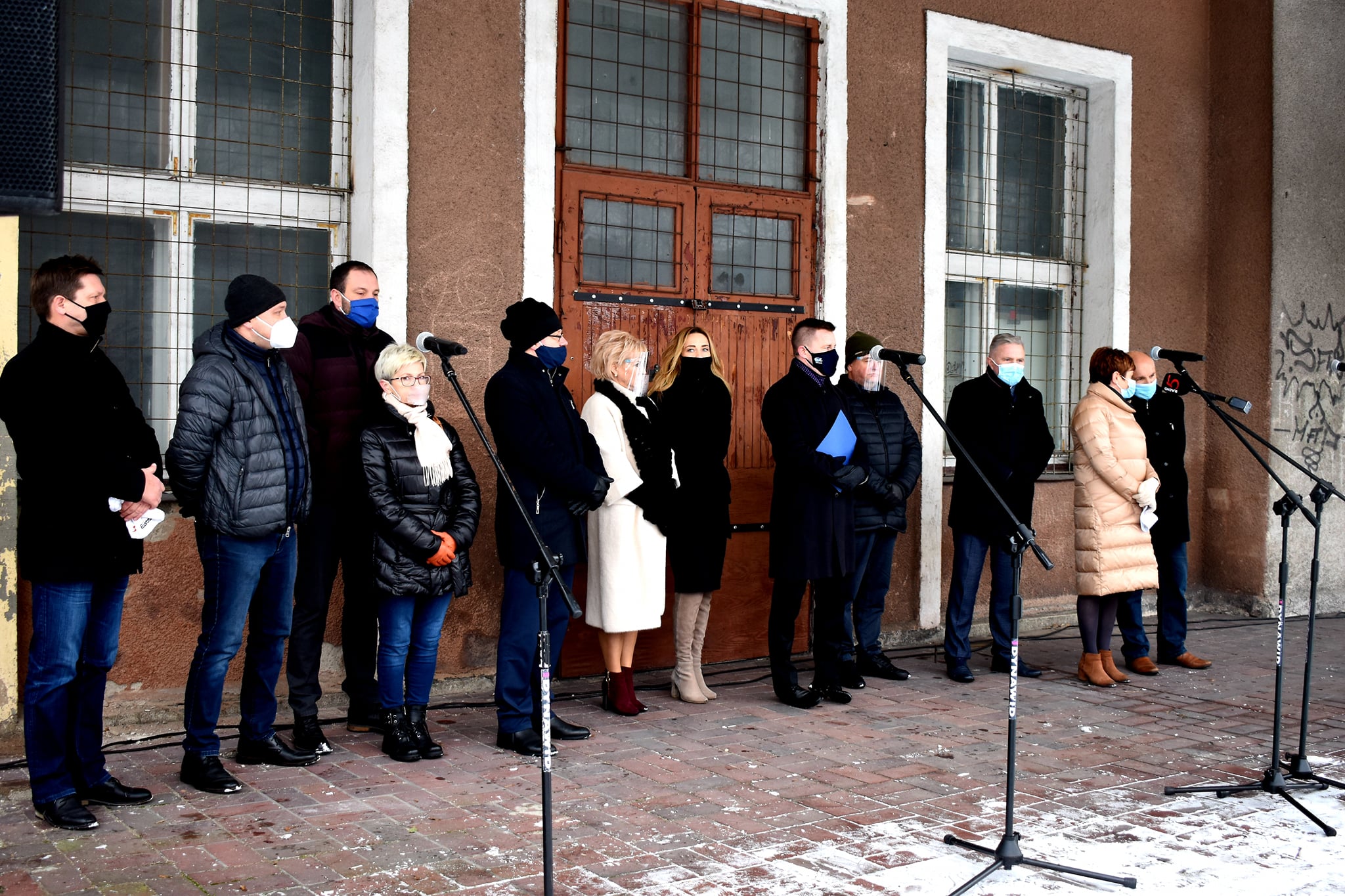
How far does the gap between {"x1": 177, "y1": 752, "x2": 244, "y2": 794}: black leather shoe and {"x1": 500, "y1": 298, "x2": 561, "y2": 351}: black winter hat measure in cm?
208

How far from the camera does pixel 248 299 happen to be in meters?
4.86

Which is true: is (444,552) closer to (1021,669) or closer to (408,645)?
(408,645)

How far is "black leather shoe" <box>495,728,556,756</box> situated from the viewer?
5.42 metres

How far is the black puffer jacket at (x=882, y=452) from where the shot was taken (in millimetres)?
6996

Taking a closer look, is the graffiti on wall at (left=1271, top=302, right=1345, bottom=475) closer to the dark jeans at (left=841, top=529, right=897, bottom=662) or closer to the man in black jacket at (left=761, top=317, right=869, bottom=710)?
the dark jeans at (left=841, top=529, right=897, bottom=662)

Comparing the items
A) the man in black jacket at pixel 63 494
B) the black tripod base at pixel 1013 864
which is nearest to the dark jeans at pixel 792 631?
the black tripod base at pixel 1013 864

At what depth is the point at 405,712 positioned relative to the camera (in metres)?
5.42

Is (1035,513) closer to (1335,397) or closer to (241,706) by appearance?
(1335,397)

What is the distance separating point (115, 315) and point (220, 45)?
138 centimetres

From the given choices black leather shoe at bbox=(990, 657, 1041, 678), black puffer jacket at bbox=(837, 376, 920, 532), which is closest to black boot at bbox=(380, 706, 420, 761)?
black puffer jacket at bbox=(837, 376, 920, 532)

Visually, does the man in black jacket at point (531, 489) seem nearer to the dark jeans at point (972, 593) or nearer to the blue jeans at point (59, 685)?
the blue jeans at point (59, 685)

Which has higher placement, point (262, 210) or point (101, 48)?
point (101, 48)

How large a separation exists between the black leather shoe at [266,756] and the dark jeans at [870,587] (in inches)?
123

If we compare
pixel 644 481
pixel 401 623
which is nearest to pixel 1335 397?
pixel 644 481
